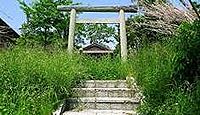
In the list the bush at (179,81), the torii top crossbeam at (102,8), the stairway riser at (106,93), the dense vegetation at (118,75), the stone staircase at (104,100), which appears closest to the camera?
the bush at (179,81)

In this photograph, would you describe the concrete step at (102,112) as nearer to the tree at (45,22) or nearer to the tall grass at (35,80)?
the tall grass at (35,80)

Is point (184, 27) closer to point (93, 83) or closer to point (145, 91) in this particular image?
point (145, 91)

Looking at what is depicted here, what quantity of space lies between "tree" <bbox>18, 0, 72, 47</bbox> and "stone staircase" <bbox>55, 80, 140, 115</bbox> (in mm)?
11433

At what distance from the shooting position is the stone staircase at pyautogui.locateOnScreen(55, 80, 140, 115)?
6527 mm

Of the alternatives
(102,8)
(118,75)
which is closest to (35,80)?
(118,75)

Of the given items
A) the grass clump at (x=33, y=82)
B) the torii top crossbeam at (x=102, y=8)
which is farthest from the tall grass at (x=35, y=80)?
the torii top crossbeam at (x=102, y=8)

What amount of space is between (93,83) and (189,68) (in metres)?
3.13

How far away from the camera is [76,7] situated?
39.2ft

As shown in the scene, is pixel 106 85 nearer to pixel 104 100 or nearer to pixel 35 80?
pixel 104 100

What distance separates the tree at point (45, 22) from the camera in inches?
746

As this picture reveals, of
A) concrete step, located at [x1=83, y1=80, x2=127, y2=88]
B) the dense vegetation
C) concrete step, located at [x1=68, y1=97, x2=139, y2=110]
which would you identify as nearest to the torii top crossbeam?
the dense vegetation

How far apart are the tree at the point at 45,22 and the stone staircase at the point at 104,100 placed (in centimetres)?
1143

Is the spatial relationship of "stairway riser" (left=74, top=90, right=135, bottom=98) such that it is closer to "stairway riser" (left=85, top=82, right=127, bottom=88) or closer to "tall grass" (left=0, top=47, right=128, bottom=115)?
"tall grass" (left=0, top=47, right=128, bottom=115)

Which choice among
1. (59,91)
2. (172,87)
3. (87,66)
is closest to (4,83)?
(59,91)
